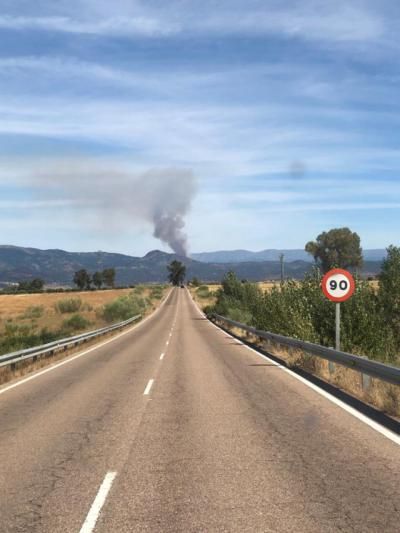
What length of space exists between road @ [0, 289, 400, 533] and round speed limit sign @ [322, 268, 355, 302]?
2.30 m

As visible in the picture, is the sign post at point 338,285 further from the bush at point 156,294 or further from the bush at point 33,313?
the bush at point 156,294

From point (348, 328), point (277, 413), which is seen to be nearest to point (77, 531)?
point (277, 413)

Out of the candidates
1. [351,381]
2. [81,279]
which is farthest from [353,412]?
[81,279]

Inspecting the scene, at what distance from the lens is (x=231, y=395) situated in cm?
1134

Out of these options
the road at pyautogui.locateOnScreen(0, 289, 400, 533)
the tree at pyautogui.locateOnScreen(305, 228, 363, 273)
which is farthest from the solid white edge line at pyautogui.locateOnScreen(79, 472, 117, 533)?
the tree at pyautogui.locateOnScreen(305, 228, 363, 273)

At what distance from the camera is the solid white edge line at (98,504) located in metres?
4.66

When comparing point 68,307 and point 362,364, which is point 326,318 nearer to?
point 362,364

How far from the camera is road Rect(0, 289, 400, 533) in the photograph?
481cm

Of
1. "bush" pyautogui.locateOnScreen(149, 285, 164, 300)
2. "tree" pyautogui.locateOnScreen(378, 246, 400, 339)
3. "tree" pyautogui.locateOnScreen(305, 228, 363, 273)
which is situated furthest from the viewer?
"tree" pyautogui.locateOnScreen(305, 228, 363, 273)

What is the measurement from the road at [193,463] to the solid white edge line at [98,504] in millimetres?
17

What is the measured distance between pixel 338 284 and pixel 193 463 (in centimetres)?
776

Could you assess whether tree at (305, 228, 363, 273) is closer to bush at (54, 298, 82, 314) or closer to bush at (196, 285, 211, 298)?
bush at (196, 285, 211, 298)

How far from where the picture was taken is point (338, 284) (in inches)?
524

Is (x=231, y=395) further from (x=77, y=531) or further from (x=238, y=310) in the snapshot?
(x=238, y=310)
